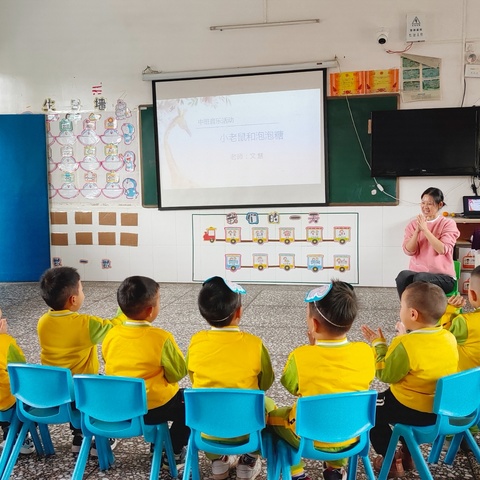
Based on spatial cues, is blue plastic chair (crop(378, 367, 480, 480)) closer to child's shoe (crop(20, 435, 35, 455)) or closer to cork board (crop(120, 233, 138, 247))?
child's shoe (crop(20, 435, 35, 455))

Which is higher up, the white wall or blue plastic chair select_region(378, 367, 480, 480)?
the white wall

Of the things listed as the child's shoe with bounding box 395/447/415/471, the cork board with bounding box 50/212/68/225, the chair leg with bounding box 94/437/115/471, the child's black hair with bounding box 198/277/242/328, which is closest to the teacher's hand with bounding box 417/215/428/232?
the child's shoe with bounding box 395/447/415/471

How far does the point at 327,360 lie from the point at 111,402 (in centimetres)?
71

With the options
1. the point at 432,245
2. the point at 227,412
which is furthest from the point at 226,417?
the point at 432,245

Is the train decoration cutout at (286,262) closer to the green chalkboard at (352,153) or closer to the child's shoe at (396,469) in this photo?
the green chalkboard at (352,153)

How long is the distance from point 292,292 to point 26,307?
8.93ft

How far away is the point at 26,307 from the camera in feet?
15.8

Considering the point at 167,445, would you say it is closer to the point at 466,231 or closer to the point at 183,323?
the point at 183,323

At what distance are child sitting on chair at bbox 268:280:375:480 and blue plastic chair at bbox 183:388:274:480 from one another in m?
0.12

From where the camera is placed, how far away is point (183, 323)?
4109 millimetres

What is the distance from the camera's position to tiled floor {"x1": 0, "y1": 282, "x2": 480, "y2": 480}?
190 cm

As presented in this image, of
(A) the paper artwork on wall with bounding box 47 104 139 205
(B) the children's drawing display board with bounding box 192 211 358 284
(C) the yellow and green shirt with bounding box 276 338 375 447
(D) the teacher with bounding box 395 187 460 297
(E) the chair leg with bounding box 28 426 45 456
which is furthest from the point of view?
(A) the paper artwork on wall with bounding box 47 104 139 205

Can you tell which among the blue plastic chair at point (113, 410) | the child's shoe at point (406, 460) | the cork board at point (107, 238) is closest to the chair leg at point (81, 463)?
the blue plastic chair at point (113, 410)

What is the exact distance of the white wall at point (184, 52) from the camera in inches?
201
